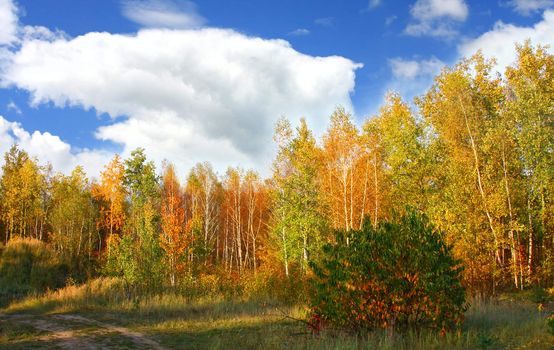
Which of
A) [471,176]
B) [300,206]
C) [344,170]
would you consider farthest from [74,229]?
[471,176]

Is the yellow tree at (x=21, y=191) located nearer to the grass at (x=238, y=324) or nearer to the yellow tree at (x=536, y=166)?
the grass at (x=238, y=324)

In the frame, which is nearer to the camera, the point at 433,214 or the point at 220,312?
the point at 220,312

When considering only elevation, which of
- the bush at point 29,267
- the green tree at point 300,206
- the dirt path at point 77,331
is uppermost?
the green tree at point 300,206

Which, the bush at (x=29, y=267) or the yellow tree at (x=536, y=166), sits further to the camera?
the bush at (x=29, y=267)

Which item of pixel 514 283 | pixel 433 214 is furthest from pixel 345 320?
pixel 514 283

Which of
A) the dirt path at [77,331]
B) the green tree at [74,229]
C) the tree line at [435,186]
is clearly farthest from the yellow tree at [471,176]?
the green tree at [74,229]

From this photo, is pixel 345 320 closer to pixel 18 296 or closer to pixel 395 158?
pixel 395 158

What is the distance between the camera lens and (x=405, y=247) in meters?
9.52

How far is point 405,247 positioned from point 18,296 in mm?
23431

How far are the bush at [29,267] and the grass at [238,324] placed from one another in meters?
9.50

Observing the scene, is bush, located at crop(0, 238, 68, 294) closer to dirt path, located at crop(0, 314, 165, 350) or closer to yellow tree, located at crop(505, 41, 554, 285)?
dirt path, located at crop(0, 314, 165, 350)

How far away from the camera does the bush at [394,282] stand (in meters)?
9.27

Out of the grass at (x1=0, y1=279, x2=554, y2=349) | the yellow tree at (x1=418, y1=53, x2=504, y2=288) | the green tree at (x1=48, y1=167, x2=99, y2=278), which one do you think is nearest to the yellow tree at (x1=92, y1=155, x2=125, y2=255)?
the green tree at (x1=48, y1=167, x2=99, y2=278)

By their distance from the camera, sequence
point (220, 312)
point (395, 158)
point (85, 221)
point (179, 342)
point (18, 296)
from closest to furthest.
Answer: point (179, 342)
point (220, 312)
point (18, 296)
point (395, 158)
point (85, 221)
